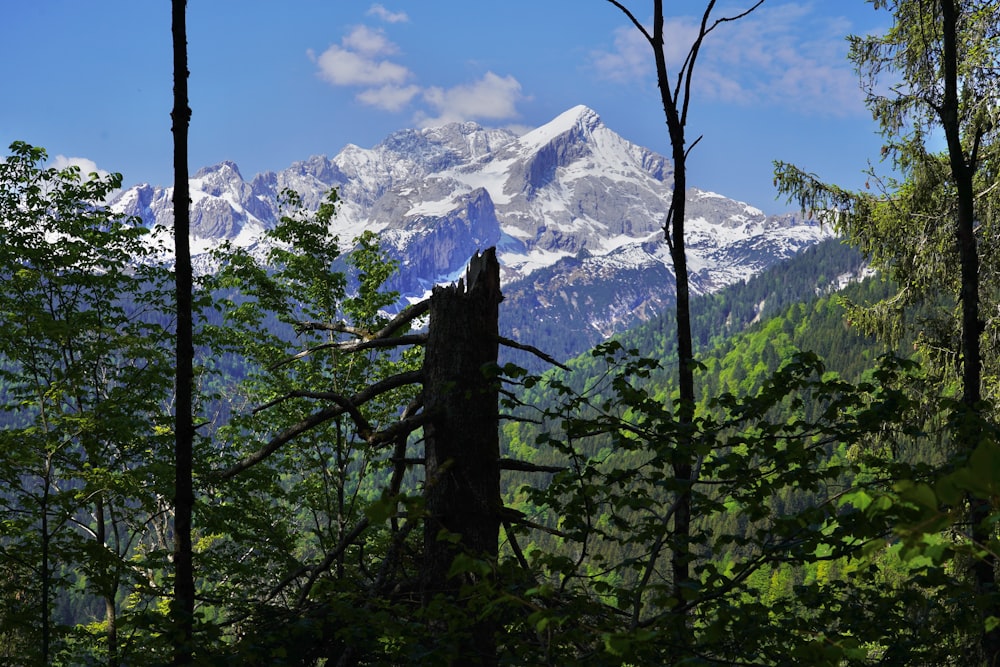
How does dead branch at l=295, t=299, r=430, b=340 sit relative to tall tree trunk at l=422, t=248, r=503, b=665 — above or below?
above

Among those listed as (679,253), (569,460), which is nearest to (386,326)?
(569,460)

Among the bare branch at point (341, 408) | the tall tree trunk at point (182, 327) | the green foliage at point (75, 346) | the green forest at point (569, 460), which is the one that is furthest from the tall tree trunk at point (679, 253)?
the green foliage at point (75, 346)

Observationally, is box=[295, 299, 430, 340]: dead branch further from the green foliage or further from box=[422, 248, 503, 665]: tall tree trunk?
the green foliage

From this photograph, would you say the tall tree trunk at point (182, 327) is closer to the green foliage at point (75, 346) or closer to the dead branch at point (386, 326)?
the dead branch at point (386, 326)

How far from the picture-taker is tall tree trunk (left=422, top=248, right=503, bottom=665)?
4684 millimetres

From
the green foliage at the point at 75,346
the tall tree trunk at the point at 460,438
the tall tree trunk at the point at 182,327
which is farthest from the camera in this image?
the green foliage at the point at 75,346

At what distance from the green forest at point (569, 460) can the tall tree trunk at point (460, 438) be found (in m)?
0.02

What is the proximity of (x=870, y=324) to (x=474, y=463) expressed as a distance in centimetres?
1076

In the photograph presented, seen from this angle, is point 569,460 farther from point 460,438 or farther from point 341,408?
point 341,408

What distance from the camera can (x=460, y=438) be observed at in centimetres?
480

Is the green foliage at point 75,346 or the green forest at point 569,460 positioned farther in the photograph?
the green foliage at point 75,346

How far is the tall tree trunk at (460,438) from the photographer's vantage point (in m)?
4.68

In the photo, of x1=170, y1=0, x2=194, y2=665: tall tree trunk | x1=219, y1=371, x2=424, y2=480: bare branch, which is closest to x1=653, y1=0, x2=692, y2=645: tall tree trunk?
x1=219, y1=371, x2=424, y2=480: bare branch

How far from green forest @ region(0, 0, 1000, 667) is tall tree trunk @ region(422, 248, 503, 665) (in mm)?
18
